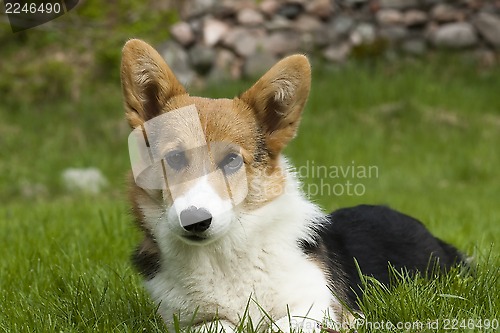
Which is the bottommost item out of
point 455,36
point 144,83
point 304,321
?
point 455,36

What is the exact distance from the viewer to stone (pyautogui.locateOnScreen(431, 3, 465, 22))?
41.4ft

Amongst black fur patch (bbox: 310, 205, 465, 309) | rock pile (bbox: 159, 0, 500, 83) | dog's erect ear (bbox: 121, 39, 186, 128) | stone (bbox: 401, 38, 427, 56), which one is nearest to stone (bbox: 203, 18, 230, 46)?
rock pile (bbox: 159, 0, 500, 83)

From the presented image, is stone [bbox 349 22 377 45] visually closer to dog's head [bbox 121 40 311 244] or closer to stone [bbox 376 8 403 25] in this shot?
stone [bbox 376 8 403 25]

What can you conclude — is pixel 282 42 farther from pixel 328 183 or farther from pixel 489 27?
pixel 328 183

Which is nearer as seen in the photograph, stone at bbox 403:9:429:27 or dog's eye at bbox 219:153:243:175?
dog's eye at bbox 219:153:243:175

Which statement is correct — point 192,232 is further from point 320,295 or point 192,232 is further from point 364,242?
point 364,242

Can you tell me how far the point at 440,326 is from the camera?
9.39 feet

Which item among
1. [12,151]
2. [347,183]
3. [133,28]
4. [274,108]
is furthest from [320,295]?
[133,28]

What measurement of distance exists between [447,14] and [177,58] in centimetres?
479

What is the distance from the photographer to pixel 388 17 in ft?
41.7

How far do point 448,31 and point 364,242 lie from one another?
9.60m

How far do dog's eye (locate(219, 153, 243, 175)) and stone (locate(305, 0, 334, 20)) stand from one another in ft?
32.9

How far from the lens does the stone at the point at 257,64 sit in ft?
39.7

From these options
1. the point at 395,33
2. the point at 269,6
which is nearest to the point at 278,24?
the point at 269,6
